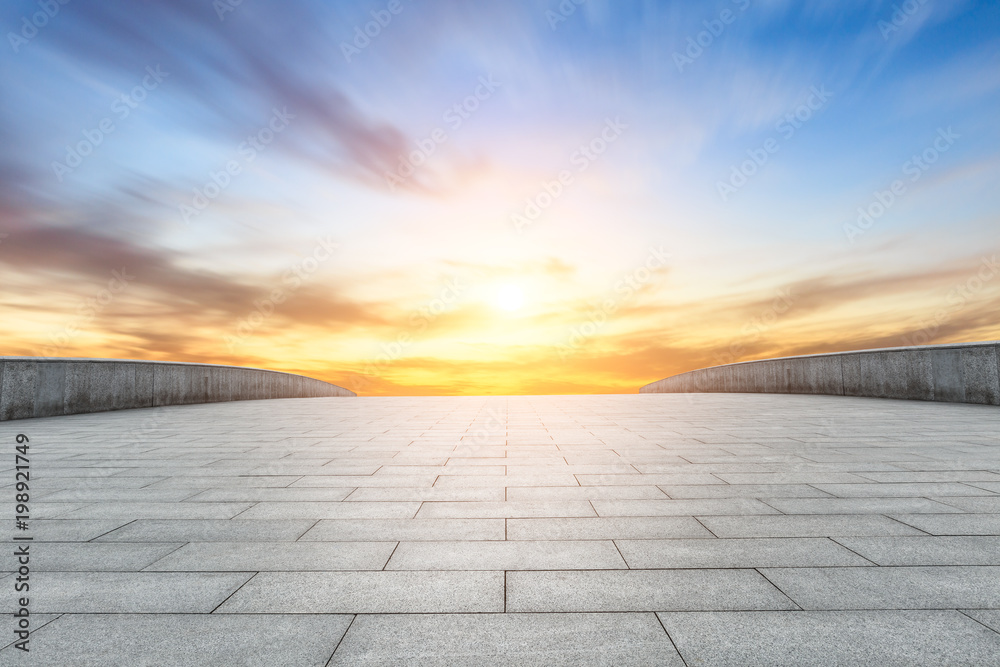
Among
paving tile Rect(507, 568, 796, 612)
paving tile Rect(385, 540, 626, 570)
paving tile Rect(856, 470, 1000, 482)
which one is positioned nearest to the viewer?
paving tile Rect(507, 568, 796, 612)

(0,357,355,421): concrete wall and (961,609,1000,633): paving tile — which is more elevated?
(0,357,355,421): concrete wall

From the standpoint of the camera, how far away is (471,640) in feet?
8.46

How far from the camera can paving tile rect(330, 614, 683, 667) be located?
241 centimetres

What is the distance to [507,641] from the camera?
2.57 m

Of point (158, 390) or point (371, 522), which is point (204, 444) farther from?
point (158, 390)

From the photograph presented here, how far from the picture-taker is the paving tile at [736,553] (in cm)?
348

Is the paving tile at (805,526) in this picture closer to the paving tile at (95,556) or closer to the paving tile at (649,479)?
the paving tile at (649,479)

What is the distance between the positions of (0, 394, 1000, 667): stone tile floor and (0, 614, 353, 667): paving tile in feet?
0.04

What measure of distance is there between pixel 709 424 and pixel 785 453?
3.65 meters

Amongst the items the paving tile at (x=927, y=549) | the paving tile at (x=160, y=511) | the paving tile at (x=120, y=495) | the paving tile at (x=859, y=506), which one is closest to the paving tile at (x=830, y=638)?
the paving tile at (x=927, y=549)

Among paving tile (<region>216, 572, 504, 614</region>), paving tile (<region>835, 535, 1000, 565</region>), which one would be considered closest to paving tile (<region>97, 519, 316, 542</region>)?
paving tile (<region>216, 572, 504, 614</region>)

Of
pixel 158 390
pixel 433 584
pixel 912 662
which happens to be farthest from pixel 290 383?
pixel 912 662

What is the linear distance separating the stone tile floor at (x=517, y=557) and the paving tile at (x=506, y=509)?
0.11 feet

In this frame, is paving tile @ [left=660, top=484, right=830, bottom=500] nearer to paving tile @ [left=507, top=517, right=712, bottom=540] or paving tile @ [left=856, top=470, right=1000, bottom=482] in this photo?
paving tile @ [left=507, top=517, right=712, bottom=540]
